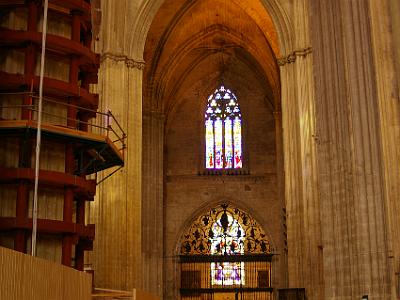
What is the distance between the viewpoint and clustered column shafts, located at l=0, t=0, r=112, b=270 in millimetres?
10070

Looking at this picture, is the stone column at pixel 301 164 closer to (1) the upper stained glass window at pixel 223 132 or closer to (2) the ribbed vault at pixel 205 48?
(2) the ribbed vault at pixel 205 48

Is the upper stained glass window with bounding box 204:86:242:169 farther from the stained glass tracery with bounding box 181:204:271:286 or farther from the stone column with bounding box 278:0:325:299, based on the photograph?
the stone column with bounding box 278:0:325:299

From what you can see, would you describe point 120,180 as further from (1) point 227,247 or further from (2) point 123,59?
(1) point 227,247

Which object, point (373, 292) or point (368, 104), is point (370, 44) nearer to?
point (368, 104)

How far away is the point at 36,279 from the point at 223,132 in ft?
93.9

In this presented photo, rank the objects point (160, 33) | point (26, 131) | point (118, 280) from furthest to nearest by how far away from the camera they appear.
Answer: point (160, 33) → point (118, 280) → point (26, 131)

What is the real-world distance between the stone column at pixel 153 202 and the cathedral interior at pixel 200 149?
3.8 inches

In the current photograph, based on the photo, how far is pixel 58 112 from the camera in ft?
36.4

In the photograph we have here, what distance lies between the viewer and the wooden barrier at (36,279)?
21.5 feet

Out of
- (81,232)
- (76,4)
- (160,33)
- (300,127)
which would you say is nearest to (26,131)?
(81,232)

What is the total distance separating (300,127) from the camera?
72.7 feet

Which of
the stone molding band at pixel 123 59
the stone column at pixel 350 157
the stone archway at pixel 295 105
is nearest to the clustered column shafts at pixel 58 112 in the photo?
the stone column at pixel 350 157

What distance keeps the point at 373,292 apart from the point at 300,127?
9650 mm

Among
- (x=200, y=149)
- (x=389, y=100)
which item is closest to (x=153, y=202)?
(x=200, y=149)
